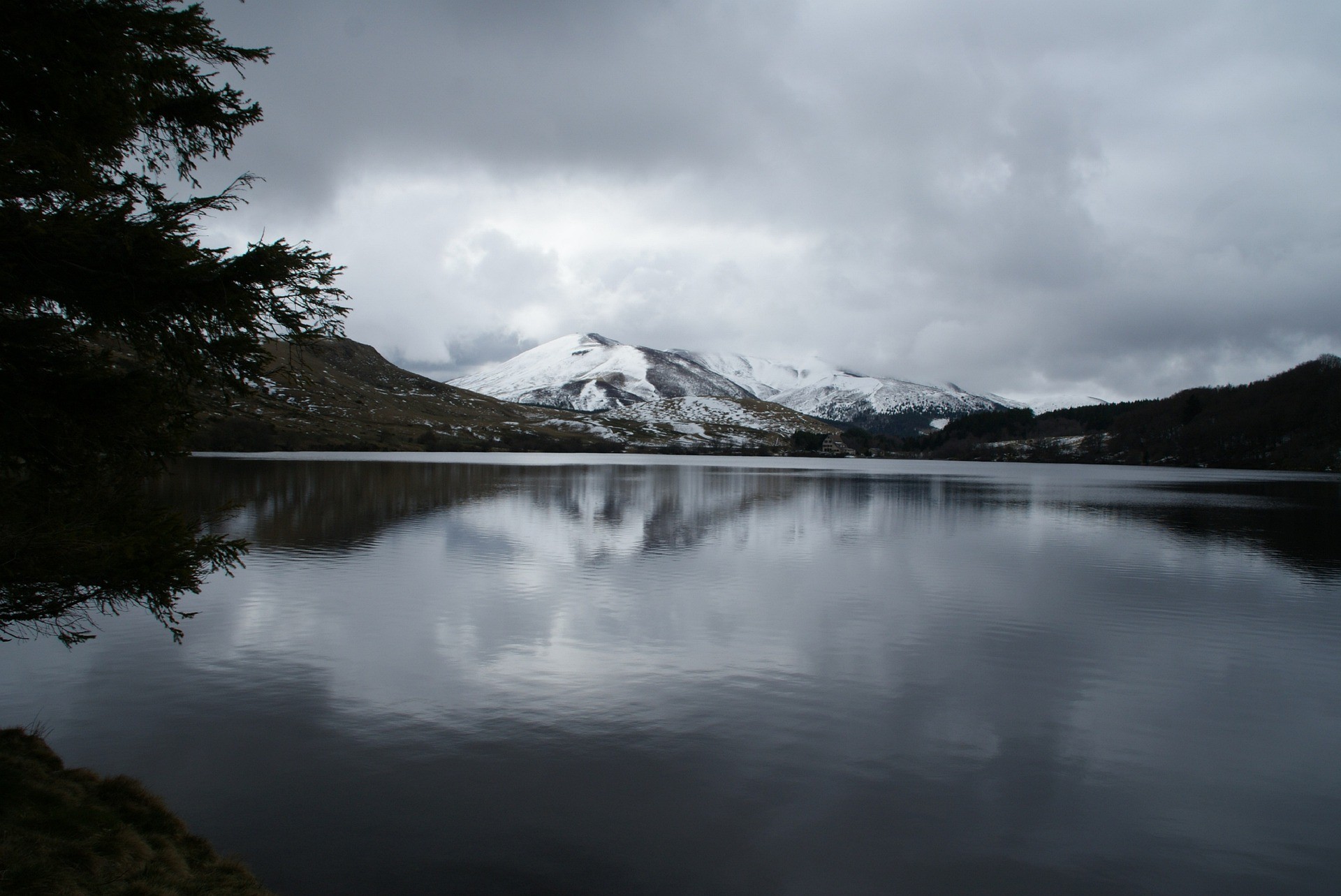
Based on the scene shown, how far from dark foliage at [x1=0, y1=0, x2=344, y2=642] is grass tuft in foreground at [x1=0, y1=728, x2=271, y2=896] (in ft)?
6.85

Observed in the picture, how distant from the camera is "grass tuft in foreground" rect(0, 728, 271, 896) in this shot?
7957mm

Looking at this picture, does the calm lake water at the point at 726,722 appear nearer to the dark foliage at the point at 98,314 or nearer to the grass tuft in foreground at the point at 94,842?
the grass tuft in foreground at the point at 94,842

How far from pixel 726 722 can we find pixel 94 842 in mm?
10525

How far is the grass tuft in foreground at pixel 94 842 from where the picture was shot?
7957 millimetres

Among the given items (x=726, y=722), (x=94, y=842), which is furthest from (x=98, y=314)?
(x=726, y=722)

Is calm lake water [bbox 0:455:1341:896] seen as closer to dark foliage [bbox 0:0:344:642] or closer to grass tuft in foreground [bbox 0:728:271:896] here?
grass tuft in foreground [bbox 0:728:271:896]

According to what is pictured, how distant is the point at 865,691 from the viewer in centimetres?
1827

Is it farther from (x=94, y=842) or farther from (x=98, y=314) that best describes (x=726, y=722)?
(x=98, y=314)

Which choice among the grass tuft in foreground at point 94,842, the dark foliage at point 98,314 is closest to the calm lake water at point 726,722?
the grass tuft in foreground at point 94,842

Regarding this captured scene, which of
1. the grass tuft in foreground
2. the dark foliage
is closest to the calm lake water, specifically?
the grass tuft in foreground

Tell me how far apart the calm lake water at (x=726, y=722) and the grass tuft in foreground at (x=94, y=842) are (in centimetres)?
87

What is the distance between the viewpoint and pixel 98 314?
28.1 feet

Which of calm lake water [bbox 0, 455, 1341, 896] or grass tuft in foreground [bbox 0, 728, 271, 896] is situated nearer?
grass tuft in foreground [bbox 0, 728, 271, 896]

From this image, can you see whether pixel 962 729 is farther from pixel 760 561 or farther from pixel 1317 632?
pixel 760 561
